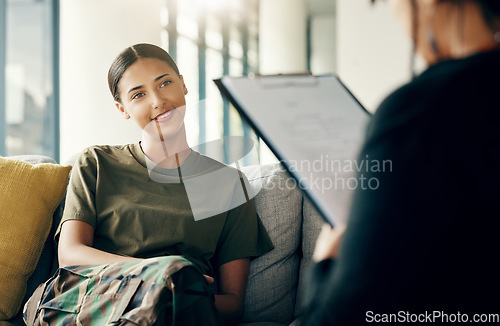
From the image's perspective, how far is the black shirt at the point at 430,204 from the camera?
37 cm

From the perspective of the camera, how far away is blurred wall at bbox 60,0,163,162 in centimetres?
362

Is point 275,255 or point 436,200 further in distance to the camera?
point 275,255

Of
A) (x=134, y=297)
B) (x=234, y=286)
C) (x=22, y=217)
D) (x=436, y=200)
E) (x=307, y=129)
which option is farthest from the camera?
(x=22, y=217)

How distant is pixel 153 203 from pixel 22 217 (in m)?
0.41

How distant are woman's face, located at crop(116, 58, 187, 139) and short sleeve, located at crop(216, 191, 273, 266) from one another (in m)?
0.30

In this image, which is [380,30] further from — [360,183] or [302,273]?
[360,183]

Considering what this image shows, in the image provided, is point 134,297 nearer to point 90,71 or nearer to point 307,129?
point 307,129

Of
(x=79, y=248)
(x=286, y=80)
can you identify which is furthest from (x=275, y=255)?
(x=286, y=80)

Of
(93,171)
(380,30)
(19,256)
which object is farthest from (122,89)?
(380,30)

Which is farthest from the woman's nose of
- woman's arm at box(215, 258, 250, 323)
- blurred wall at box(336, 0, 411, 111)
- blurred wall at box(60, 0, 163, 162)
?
blurred wall at box(60, 0, 163, 162)

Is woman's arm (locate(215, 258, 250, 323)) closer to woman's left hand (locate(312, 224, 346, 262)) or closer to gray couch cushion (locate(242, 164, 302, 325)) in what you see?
gray couch cushion (locate(242, 164, 302, 325))

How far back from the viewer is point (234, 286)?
1302 millimetres

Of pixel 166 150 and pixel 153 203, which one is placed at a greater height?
pixel 166 150

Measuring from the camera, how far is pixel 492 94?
38cm
